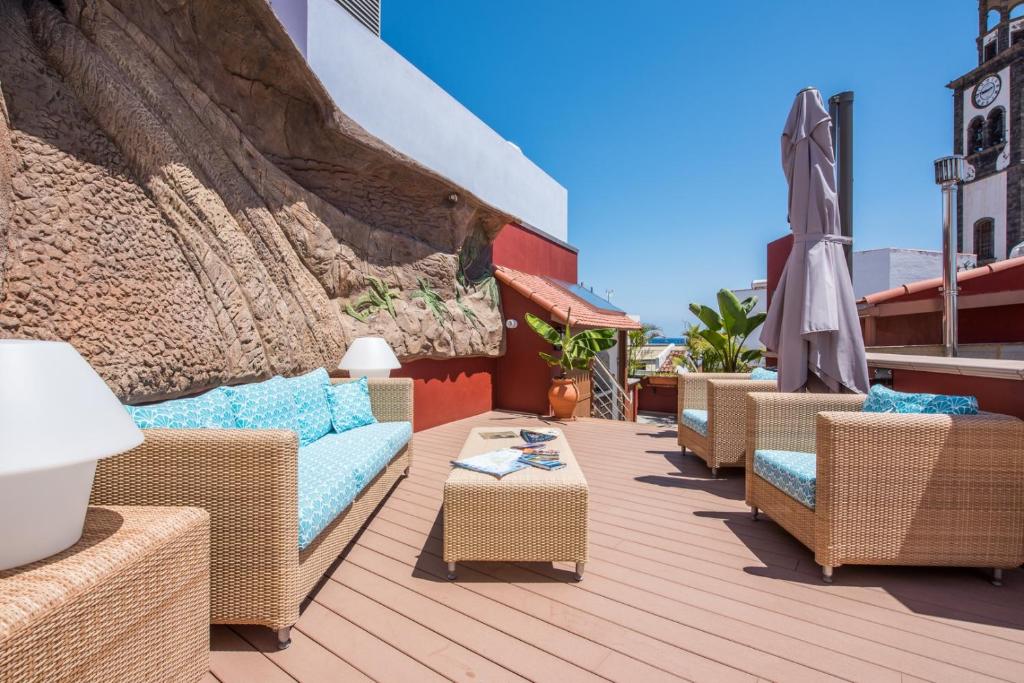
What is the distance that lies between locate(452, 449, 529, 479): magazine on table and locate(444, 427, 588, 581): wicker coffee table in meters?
0.18

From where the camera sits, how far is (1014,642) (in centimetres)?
A: 202

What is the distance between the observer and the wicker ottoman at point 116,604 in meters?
1.10

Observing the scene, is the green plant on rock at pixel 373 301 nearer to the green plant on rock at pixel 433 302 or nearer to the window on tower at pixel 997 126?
the green plant on rock at pixel 433 302

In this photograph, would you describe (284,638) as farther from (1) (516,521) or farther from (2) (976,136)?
(2) (976,136)

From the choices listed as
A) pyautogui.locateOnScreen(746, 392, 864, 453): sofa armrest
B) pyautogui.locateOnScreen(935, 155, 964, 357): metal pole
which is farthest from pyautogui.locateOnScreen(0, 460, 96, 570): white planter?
pyautogui.locateOnScreen(935, 155, 964, 357): metal pole

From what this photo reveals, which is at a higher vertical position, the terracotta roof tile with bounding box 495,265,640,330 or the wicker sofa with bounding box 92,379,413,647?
the terracotta roof tile with bounding box 495,265,640,330

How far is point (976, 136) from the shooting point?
28.3m

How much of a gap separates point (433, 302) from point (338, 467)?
428 cm

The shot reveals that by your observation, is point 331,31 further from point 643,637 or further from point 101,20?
point 643,637

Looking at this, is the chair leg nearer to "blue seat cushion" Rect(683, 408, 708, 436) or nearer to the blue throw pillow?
the blue throw pillow

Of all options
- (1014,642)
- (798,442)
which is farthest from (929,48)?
(1014,642)

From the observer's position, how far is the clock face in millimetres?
27039

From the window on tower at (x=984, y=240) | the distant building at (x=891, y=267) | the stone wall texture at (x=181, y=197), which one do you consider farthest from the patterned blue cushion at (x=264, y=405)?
the window on tower at (x=984, y=240)

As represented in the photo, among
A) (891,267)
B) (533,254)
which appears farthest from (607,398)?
(891,267)
